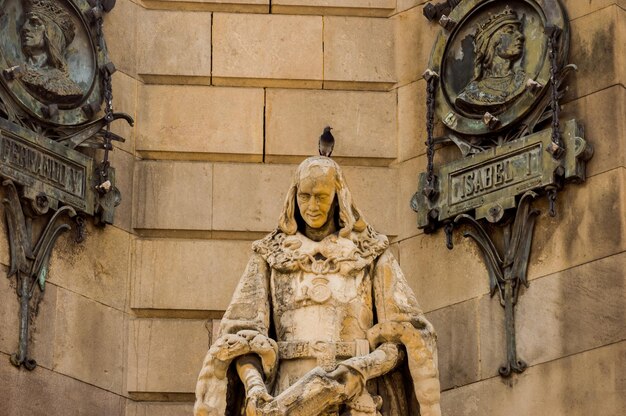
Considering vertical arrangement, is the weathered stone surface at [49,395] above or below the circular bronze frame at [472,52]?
below

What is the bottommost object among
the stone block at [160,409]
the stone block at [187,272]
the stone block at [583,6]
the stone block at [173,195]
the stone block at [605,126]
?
the stone block at [160,409]

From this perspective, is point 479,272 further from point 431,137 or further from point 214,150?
point 214,150

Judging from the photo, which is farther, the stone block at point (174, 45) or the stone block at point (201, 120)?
the stone block at point (174, 45)

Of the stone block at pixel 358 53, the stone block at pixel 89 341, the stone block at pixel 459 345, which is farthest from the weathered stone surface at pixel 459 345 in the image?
the stone block at pixel 89 341

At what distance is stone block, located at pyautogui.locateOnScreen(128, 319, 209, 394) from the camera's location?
1997cm

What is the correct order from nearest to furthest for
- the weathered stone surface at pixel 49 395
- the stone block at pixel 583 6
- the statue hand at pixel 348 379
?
1. the statue hand at pixel 348 379
2. the weathered stone surface at pixel 49 395
3. the stone block at pixel 583 6

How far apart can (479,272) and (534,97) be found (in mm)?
1440

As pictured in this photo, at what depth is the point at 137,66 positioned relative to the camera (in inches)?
821

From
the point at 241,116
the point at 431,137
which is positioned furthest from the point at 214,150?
the point at 431,137

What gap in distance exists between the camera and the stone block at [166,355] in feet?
65.5

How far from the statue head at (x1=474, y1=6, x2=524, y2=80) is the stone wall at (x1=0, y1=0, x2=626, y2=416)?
53 centimetres

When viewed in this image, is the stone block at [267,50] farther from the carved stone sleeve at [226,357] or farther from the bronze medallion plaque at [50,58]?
the carved stone sleeve at [226,357]

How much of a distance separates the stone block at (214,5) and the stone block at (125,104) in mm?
738

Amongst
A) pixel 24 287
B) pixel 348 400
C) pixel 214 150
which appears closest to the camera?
pixel 348 400
